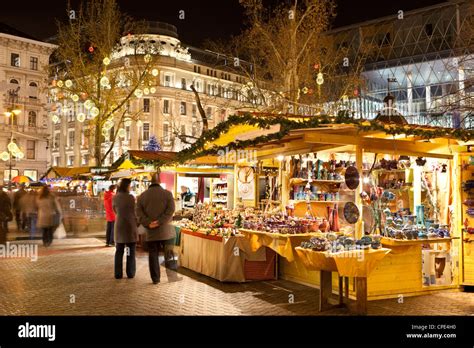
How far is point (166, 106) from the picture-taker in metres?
57.4

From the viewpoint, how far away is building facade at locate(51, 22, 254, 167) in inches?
2169

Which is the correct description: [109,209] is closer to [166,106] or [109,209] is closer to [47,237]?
[47,237]

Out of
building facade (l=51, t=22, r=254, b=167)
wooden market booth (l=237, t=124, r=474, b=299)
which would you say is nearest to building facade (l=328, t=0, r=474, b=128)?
building facade (l=51, t=22, r=254, b=167)

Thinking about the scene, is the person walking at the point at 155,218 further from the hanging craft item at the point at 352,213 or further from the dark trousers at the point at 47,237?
the dark trousers at the point at 47,237

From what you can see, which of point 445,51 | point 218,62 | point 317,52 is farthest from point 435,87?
point 218,62

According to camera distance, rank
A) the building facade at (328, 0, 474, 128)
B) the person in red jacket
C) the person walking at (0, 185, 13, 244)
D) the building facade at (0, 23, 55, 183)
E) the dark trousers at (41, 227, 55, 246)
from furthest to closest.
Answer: the building facade at (0, 23, 55, 183)
the building facade at (328, 0, 474, 128)
the dark trousers at (41, 227, 55, 246)
the person in red jacket
the person walking at (0, 185, 13, 244)

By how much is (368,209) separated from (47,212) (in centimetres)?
1000

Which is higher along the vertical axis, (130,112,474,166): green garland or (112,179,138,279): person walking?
(130,112,474,166): green garland

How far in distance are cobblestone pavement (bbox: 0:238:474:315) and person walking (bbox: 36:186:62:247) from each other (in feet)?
12.2

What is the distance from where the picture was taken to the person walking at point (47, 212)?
46.3ft

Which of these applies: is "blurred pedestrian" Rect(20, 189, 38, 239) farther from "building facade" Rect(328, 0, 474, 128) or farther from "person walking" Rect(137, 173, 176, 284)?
A: "building facade" Rect(328, 0, 474, 128)

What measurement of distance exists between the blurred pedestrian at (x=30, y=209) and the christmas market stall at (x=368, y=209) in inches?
448

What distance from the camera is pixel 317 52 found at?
25.0 meters
